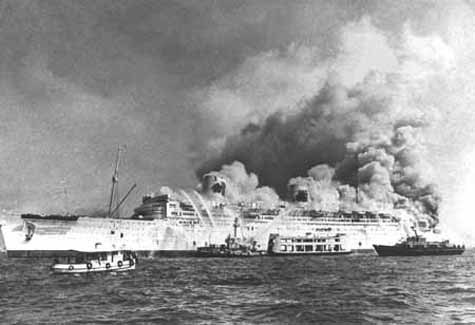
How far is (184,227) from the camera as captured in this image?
107 m

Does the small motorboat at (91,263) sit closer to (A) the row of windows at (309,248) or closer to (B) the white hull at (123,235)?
(B) the white hull at (123,235)

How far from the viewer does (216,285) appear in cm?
4481

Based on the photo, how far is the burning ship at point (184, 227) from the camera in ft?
312

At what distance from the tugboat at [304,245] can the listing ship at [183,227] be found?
263 inches

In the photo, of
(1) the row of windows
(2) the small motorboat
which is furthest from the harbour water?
(1) the row of windows

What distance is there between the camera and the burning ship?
95188 millimetres

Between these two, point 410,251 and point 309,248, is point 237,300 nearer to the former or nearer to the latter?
point 309,248

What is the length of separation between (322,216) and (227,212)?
97.6 ft

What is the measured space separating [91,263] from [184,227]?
5025 cm

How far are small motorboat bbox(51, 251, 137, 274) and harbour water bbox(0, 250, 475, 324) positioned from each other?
3.72 meters

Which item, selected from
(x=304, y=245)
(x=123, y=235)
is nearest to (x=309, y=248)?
(x=304, y=245)

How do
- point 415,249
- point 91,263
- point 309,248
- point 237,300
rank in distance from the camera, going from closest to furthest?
point 237,300
point 91,263
point 415,249
point 309,248

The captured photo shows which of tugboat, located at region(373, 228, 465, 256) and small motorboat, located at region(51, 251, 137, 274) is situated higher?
A: tugboat, located at region(373, 228, 465, 256)

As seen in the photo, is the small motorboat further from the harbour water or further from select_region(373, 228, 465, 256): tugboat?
select_region(373, 228, 465, 256): tugboat
